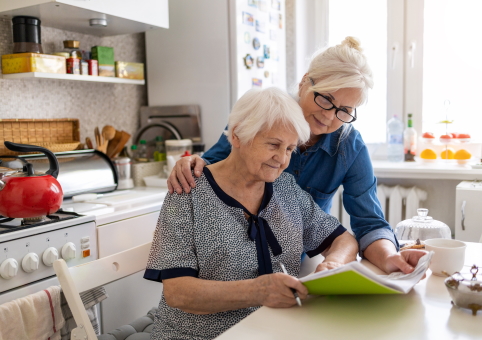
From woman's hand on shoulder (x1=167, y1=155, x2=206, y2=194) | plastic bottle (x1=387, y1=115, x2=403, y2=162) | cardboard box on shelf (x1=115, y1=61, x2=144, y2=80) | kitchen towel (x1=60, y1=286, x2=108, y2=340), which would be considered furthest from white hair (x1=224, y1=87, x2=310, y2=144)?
plastic bottle (x1=387, y1=115, x2=403, y2=162)

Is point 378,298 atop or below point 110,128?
below

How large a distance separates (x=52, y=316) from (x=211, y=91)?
1.60 metres

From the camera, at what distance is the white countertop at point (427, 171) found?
2573 mm

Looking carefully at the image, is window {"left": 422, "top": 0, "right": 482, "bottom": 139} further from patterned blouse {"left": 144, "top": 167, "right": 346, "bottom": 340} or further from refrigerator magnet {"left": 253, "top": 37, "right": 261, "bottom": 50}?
patterned blouse {"left": 144, "top": 167, "right": 346, "bottom": 340}

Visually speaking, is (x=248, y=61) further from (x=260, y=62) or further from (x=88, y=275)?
(x=88, y=275)

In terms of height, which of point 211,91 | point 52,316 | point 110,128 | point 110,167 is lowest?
point 52,316

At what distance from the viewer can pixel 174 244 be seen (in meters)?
1.19

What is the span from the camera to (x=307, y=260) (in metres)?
1.50

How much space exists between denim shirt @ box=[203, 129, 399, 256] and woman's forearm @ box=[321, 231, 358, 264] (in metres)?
0.09

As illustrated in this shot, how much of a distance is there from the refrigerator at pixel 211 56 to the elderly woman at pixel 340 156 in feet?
3.77

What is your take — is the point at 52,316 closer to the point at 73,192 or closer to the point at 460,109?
the point at 73,192

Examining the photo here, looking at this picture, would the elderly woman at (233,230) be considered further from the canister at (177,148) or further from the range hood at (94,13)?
the canister at (177,148)

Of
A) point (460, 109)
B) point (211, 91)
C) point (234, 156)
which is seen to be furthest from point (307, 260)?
point (460, 109)

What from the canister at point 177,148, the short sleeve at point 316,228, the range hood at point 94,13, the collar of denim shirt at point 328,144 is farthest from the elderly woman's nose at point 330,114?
the canister at point 177,148
